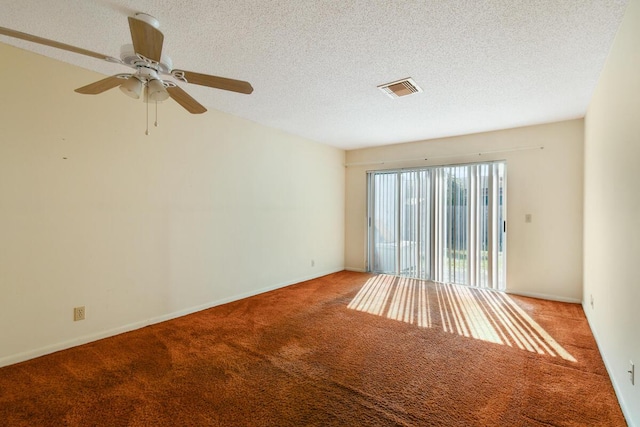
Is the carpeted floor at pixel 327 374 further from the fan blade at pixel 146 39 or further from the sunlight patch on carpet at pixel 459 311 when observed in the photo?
the fan blade at pixel 146 39

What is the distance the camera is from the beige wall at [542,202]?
13.5 feet

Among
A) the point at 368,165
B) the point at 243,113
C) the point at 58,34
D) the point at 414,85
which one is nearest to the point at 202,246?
the point at 243,113

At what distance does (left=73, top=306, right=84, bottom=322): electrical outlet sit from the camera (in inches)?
109

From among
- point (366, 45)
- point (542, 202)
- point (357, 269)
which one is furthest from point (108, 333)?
point (542, 202)

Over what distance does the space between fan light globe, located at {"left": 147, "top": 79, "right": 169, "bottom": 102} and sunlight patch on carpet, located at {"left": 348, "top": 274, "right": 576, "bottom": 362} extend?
10.1ft

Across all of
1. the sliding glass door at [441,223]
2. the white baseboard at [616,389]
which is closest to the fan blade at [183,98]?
the white baseboard at [616,389]

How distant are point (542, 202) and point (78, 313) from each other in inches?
222

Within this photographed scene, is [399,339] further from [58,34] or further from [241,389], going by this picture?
[58,34]

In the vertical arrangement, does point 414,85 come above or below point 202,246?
above

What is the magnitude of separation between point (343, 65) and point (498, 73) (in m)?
1.43

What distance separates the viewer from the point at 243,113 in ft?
13.4

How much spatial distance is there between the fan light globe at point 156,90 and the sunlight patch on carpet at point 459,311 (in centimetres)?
309

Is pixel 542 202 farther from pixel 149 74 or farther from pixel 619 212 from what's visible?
pixel 149 74

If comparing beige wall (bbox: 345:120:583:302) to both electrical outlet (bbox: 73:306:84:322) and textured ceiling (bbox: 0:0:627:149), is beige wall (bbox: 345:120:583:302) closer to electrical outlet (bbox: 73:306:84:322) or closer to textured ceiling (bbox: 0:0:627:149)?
textured ceiling (bbox: 0:0:627:149)
